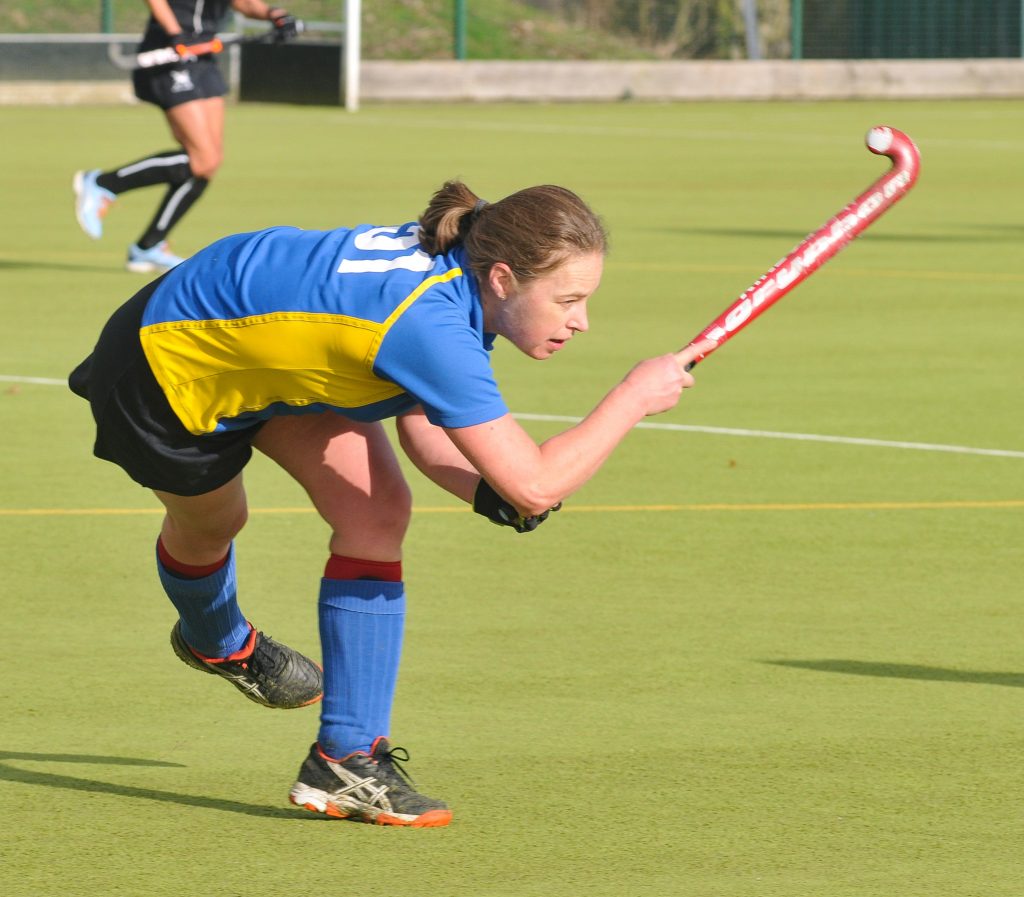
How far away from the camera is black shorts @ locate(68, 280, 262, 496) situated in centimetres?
466

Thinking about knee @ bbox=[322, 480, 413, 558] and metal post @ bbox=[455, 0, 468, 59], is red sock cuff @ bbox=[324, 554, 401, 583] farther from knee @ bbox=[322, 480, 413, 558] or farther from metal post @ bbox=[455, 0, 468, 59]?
metal post @ bbox=[455, 0, 468, 59]

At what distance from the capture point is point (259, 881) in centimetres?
433

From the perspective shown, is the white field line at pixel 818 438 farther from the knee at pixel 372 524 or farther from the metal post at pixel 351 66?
the metal post at pixel 351 66

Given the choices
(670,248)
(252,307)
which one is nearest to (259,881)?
(252,307)

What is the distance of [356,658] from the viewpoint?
471 centimetres

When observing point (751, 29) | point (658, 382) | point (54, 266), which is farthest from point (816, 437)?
point (751, 29)

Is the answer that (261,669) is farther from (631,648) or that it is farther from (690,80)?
(690,80)

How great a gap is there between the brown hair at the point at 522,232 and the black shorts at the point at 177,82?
922 centimetres

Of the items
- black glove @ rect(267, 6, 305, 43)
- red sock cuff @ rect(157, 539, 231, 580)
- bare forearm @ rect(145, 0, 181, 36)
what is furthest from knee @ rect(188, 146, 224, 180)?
red sock cuff @ rect(157, 539, 231, 580)

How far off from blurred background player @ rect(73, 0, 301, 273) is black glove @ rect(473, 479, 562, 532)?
353 inches

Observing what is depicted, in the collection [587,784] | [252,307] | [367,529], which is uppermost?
[252,307]

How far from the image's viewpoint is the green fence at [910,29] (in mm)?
34938

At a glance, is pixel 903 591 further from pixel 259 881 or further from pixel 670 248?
pixel 670 248

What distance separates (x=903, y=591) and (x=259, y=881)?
291 centimetres
